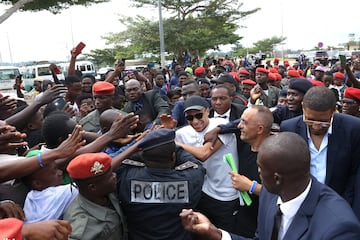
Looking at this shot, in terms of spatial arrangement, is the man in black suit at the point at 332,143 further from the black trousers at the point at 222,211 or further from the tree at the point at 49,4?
the tree at the point at 49,4

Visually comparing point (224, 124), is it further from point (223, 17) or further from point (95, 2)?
point (223, 17)

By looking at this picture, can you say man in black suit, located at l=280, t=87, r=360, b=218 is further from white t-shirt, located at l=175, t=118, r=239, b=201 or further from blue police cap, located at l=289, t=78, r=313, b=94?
blue police cap, located at l=289, t=78, r=313, b=94

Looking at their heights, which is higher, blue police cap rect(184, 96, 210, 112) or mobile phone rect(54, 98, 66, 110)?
blue police cap rect(184, 96, 210, 112)

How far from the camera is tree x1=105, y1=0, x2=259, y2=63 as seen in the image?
2353 cm

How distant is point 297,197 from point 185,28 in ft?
75.9

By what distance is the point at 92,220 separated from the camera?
2.29 meters

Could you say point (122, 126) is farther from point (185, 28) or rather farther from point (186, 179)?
point (185, 28)

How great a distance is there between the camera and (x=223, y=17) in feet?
81.9

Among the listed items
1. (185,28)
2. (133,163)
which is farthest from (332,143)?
(185,28)

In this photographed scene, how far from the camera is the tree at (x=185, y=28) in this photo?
2353 centimetres

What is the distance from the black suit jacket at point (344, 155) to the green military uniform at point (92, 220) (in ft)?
5.88

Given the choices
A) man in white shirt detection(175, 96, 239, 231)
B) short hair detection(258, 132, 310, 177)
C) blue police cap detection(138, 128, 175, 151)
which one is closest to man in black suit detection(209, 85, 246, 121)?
man in white shirt detection(175, 96, 239, 231)

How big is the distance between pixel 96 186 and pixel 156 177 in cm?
47

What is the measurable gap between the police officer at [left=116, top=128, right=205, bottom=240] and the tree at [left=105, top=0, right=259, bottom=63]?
68.8ft
